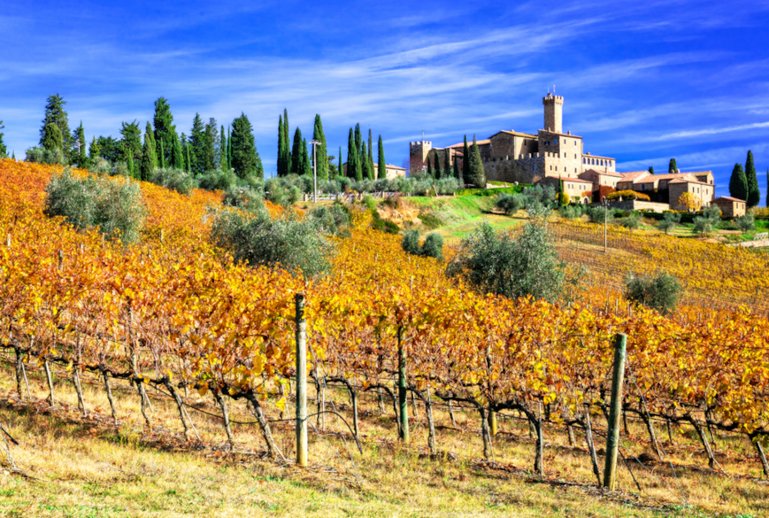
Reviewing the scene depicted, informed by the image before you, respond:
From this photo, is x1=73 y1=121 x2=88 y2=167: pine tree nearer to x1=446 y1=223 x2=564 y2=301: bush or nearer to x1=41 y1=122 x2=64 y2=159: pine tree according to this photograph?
x1=41 y1=122 x2=64 y2=159: pine tree

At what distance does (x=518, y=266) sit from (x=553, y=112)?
89.8 m

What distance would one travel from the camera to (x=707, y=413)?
41.8 feet

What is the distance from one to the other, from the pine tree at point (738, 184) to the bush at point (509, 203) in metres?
34.8

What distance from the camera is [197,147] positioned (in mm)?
74125

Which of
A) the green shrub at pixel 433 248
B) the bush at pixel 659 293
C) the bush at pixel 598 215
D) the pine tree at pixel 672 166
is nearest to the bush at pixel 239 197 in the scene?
the green shrub at pixel 433 248

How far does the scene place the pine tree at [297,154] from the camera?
75.8 meters

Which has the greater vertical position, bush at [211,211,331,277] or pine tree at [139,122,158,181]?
pine tree at [139,122,158,181]

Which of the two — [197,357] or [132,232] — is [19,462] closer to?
[197,357]

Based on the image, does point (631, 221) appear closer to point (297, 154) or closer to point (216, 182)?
point (297, 154)

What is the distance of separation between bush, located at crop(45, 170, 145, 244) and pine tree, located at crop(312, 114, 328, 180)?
42.2m

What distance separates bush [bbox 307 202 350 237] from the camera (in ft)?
148

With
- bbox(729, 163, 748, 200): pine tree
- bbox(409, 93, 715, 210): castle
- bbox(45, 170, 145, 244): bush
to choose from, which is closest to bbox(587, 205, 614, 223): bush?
bbox(409, 93, 715, 210): castle

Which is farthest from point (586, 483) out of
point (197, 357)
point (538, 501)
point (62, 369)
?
point (62, 369)

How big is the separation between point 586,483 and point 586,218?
231 feet
